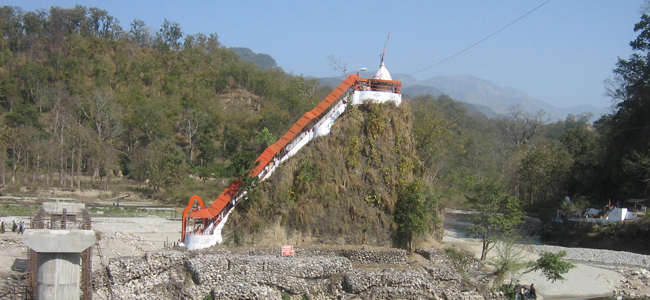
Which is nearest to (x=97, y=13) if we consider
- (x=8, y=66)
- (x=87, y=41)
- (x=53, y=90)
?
(x=87, y=41)

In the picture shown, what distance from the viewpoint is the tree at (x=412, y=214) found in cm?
2303

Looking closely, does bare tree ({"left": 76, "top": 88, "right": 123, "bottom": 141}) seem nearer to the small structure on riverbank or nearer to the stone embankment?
the stone embankment

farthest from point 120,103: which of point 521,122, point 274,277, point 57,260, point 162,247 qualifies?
point 521,122

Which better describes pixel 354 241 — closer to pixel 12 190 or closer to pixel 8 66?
pixel 12 190

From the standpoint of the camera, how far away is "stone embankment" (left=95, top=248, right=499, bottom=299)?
18984 mm

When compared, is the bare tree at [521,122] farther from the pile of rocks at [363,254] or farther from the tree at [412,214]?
the pile of rocks at [363,254]

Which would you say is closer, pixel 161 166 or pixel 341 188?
pixel 341 188

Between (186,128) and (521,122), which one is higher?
(521,122)

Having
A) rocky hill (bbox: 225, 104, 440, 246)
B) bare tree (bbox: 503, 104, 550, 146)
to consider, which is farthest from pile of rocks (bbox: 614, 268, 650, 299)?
bare tree (bbox: 503, 104, 550, 146)

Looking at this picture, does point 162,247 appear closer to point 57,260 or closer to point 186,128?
point 57,260

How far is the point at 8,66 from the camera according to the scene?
74.3 metres

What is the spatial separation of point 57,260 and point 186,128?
161 feet

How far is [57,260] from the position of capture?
12531 millimetres

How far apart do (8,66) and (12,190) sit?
39.5 metres
